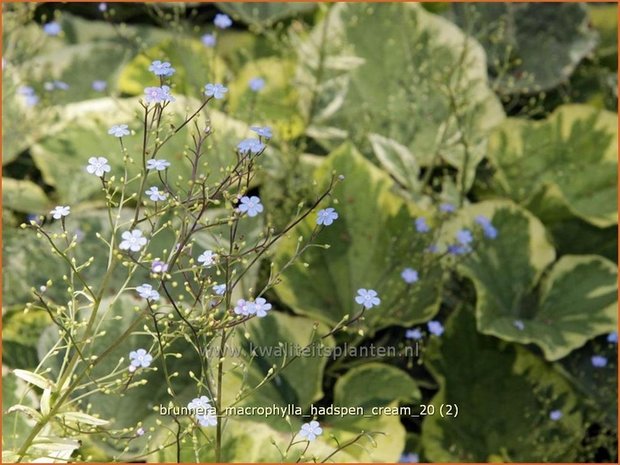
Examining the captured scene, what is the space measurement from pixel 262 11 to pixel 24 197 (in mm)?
750

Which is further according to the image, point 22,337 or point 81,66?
point 81,66

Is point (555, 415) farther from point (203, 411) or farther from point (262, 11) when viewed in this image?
point (262, 11)

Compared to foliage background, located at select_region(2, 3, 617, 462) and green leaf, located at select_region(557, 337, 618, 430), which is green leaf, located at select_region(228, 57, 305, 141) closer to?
foliage background, located at select_region(2, 3, 617, 462)

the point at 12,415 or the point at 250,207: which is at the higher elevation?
the point at 250,207

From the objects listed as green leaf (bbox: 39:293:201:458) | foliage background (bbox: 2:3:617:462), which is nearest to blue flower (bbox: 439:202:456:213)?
foliage background (bbox: 2:3:617:462)

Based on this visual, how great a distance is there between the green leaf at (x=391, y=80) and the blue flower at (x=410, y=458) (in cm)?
62

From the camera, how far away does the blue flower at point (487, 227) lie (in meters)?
1.70

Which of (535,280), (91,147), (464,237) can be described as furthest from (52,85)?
(535,280)

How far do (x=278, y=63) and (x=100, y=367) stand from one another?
34.8 inches

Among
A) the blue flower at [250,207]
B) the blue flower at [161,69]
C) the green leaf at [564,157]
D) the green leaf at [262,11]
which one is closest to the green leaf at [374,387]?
the green leaf at [564,157]

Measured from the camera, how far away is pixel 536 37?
7.45 feet

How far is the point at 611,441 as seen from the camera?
1.68 m

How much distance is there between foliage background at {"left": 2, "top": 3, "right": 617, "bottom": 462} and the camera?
166 centimetres

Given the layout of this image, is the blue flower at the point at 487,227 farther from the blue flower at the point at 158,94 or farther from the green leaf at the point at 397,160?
the blue flower at the point at 158,94
